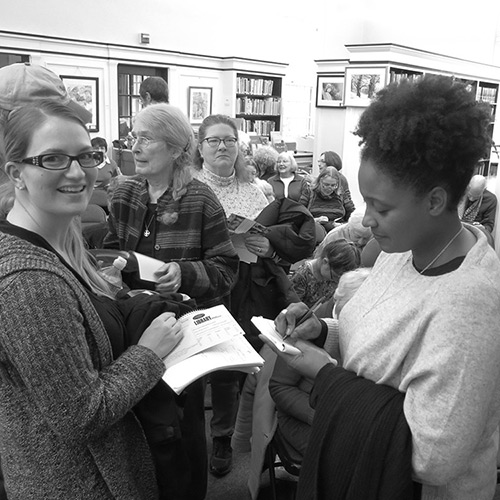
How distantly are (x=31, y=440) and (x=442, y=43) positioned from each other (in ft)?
38.6

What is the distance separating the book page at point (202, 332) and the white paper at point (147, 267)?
51 centimetres

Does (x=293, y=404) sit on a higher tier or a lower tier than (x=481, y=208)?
lower

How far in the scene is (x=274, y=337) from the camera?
54.5 inches

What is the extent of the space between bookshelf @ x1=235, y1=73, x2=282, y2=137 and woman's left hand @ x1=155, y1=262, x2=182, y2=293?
8477mm

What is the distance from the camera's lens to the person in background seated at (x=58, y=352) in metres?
1.02

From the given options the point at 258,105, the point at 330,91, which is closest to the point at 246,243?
the point at 330,91

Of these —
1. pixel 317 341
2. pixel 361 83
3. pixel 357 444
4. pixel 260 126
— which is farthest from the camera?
pixel 260 126

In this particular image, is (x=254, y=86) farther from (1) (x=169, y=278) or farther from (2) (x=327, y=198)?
(1) (x=169, y=278)

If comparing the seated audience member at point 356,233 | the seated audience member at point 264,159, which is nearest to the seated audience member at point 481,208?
the seated audience member at point 264,159

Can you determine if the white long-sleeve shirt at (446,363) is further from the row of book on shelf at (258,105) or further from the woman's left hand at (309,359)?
the row of book on shelf at (258,105)

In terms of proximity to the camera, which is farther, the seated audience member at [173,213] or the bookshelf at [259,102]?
the bookshelf at [259,102]

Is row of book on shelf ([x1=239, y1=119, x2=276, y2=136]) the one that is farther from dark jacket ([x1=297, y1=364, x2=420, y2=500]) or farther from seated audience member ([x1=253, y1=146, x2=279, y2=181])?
dark jacket ([x1=297, y1=364, x2=420, y2=500])

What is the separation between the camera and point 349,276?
2.07 meters

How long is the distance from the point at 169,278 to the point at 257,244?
2.23 feet
